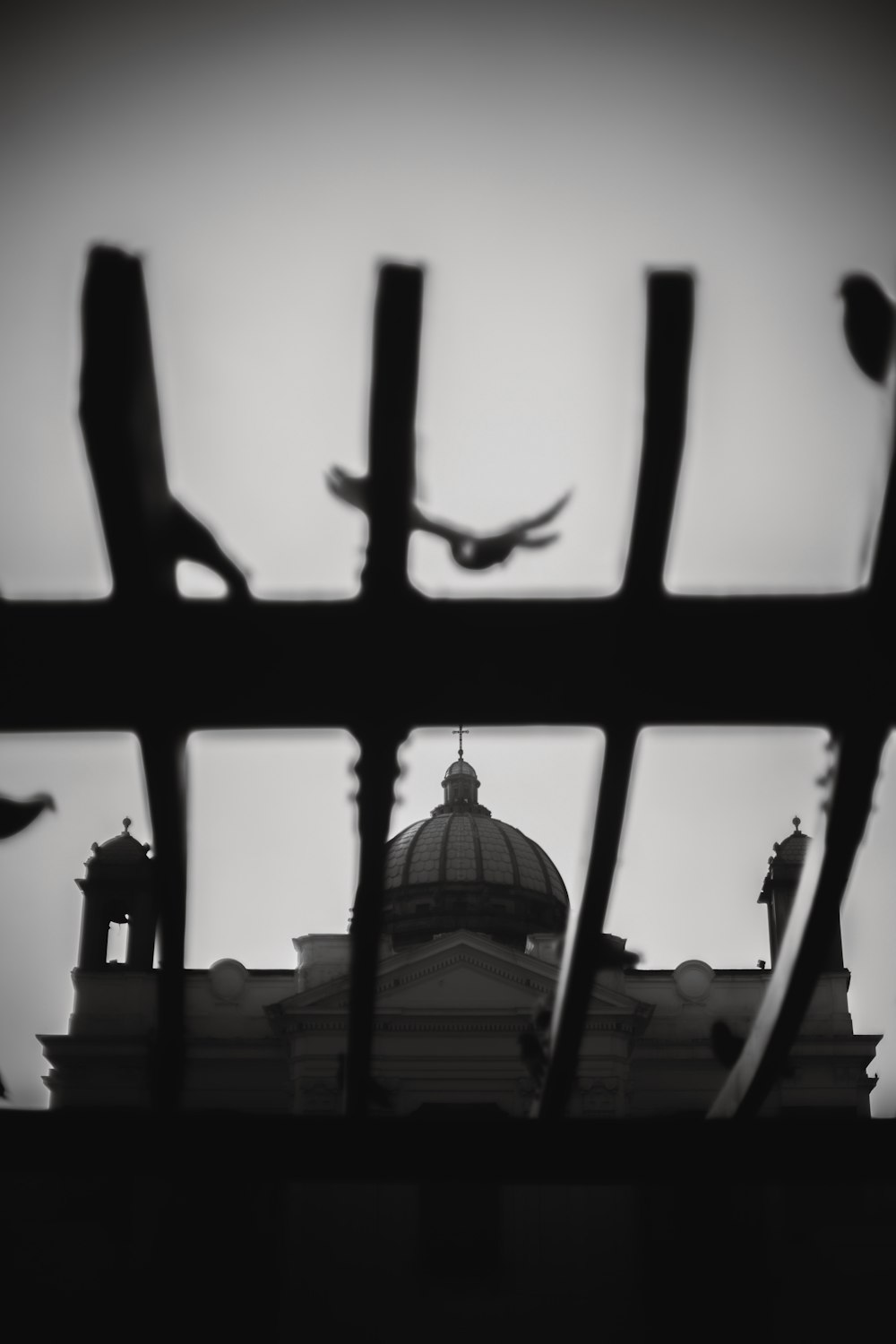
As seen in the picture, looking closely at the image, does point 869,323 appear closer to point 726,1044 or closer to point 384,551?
point 384,551

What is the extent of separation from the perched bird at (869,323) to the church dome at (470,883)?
32100mm

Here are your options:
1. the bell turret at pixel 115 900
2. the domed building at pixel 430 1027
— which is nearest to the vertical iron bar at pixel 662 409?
the domed building at pixel 430 1027

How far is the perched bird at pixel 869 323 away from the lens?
7.07 feet

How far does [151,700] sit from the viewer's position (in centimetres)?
225

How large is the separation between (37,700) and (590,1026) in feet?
80.0

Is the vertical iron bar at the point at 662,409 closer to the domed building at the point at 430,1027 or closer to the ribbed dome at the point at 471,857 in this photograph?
the domed building at the point at 430,1027

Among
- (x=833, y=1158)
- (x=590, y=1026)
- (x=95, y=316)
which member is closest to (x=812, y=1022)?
(x=590, y=1026)

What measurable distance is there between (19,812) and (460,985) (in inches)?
937

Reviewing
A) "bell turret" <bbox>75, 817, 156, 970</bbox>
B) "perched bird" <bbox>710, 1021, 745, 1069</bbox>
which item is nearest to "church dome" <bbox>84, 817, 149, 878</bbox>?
"bell turret" <bbox>75, 817, 156, 970</bbox>

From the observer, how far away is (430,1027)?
25.0m

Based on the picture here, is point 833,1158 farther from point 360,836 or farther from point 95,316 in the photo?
point 95,316

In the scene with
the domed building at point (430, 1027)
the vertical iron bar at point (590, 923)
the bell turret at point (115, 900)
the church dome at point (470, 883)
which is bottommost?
the vertical iron bar at point (590, 923)

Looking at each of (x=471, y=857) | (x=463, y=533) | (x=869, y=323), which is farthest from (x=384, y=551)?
(x=471, y=857)

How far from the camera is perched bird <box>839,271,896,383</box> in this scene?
7.07 ft
